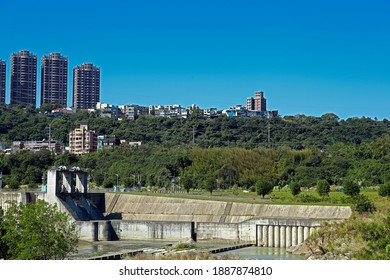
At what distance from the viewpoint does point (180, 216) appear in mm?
58156

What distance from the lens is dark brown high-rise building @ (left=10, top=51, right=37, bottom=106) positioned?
174m

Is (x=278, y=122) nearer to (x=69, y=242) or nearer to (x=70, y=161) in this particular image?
(x=70, y=161)

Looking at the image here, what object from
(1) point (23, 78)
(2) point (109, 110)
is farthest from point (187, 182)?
(1) point (23, 78)

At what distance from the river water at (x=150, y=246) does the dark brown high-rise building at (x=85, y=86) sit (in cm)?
14355

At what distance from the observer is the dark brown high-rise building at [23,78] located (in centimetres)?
Result: 17350

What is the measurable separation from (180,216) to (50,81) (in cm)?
13287

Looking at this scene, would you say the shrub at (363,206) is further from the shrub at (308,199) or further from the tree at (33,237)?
the tree at (33,237)

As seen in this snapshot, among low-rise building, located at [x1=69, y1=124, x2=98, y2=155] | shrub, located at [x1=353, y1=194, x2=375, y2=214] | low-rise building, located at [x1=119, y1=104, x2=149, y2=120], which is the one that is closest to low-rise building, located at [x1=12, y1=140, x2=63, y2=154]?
low-rise building, located at [x1=69, y1=124, x2=98, y2=155]

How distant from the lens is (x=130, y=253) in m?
39.8

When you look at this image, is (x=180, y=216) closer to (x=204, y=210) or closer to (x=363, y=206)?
(x=204, y=210)

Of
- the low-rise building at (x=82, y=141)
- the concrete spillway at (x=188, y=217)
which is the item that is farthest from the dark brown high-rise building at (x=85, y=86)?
the concrete spillway at (x=188, y=217)

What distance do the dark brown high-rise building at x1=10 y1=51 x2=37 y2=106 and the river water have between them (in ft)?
425

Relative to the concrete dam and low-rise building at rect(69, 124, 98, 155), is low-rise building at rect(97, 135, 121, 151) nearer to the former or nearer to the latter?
low-rise building at rect(69, 124, 98, 155)
